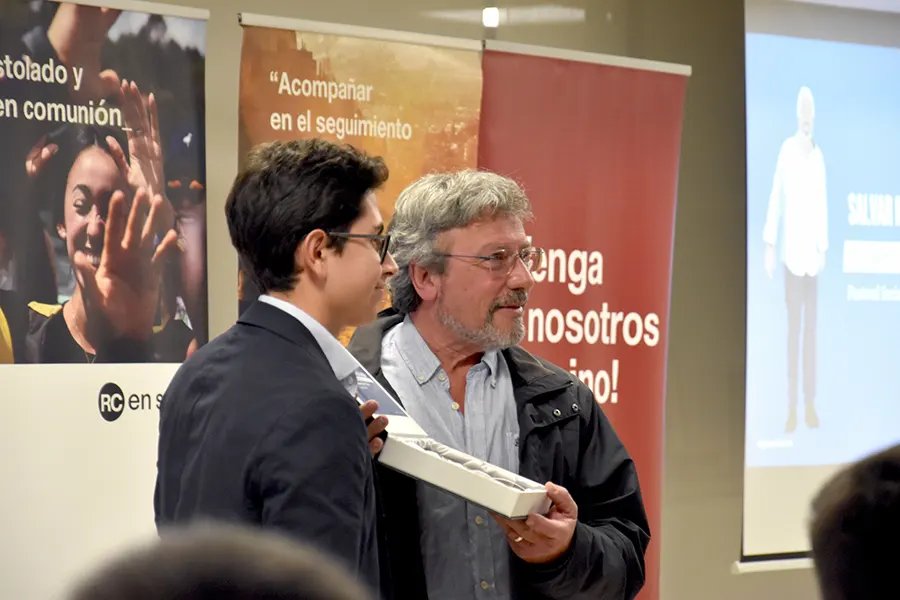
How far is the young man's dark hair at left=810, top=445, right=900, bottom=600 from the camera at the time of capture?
0.83 metres

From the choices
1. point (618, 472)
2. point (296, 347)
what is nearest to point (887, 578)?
point (296, 347)

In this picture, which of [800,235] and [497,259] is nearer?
[497,259]

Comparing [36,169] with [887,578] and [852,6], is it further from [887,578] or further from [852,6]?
[852,6]

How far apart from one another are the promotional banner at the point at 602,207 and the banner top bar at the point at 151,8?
1109mm

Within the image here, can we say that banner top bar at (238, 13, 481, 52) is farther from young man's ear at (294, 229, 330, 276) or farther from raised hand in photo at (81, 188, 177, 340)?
young man's ear at (294, 229, 330, 276)

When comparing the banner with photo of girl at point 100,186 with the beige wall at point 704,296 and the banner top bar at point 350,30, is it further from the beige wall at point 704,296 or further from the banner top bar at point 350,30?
the beige wall at point 704,296

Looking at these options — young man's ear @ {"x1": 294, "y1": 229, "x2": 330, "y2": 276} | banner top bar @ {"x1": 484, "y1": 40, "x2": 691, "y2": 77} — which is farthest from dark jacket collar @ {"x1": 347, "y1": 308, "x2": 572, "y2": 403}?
banner top bar @ {"x1": 484, "y1": 40, "x2": 691, "y2": 77}

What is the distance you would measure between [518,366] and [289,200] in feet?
2.51

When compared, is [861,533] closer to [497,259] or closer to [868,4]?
[497,259]

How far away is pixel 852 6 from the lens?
16.9 feet

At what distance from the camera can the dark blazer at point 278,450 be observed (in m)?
1.43

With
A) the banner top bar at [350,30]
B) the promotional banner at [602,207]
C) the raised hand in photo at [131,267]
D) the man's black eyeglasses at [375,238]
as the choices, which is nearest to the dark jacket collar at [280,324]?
the man's black eyeglasses at [375,238]

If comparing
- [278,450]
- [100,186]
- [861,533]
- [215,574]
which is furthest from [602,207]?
[215,574]

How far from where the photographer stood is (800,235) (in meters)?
4.95
